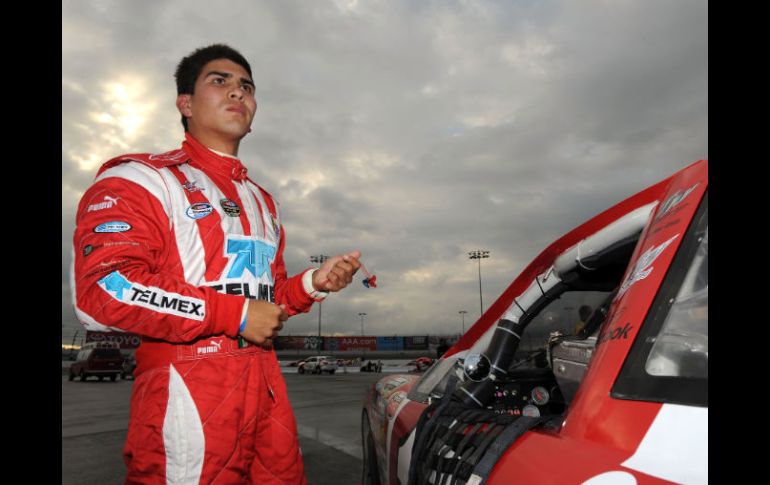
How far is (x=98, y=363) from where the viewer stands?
70.5 ft

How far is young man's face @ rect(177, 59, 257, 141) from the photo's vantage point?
1790mm

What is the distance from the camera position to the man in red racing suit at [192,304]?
134cm

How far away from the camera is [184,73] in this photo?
6.17 feet

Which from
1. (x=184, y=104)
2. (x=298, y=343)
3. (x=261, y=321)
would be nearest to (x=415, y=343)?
(x=298, y=343)

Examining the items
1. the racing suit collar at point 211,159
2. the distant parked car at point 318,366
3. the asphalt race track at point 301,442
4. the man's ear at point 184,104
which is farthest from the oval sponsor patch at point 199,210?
the distant parked car at point 318,366

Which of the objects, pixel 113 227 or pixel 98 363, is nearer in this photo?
pixel 113 227

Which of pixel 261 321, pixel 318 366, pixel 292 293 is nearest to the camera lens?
pixel 261 321

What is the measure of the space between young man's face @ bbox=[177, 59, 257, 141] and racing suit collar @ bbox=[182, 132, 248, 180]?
0.14 feet

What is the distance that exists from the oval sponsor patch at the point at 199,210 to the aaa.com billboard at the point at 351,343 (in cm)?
5998

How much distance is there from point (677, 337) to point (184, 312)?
1.17 m

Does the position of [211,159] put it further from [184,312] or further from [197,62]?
[184,312]

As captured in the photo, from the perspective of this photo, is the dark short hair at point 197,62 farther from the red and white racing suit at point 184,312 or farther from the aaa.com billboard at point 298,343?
the aaa.com billboard at point 298,343

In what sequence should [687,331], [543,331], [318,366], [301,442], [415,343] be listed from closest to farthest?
[687,331] → [543,331] → [301,442] → [318,366] → [415,343]
